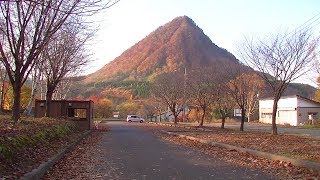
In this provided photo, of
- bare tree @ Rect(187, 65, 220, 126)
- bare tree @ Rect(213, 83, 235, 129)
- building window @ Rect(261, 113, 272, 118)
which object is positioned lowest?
building window @ Rect(261, 113, 272, 118)

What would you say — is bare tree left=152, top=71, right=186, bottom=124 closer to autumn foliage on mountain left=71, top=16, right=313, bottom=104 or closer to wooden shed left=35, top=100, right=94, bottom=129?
wooden shed left=35, top=100, right=94, bottom=129

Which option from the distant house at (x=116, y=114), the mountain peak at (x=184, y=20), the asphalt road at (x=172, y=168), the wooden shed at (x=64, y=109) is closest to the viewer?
the asphalt road at (x=172, y=168)

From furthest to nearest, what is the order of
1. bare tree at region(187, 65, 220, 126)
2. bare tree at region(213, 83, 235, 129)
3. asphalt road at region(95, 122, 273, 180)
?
1. bare tree at region(187, 65, 220, 126)
2. bare tree at region(213, 83, 235, 129)
3. asphalt road at region(95, 122, 273, 180)

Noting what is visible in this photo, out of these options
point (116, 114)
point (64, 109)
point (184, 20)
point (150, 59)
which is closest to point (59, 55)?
point (64, 109)

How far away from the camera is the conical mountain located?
128 metres

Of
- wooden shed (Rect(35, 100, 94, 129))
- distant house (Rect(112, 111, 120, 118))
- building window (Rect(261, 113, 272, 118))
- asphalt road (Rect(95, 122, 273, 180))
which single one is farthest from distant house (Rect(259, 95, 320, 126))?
asphalt road (Rect(95, 122, 273, 180))

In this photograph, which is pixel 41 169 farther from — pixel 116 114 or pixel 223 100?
pixel 116 114

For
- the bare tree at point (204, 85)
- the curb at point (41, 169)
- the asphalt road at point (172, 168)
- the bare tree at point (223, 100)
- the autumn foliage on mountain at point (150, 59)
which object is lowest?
the asphalt road at point (172, 168)

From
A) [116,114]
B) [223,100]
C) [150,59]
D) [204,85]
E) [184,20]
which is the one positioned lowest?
[116,114]

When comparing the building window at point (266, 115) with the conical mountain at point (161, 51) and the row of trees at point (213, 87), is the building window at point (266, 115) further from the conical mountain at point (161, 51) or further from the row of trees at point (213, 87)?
the conical mountain at point (161, 51)

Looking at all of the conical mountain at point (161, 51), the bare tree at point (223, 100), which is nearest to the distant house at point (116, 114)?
the conical mountain at point (161, 51)


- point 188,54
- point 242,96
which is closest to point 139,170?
point 242,96

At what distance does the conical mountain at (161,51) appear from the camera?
12794 cm

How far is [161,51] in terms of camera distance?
142m
